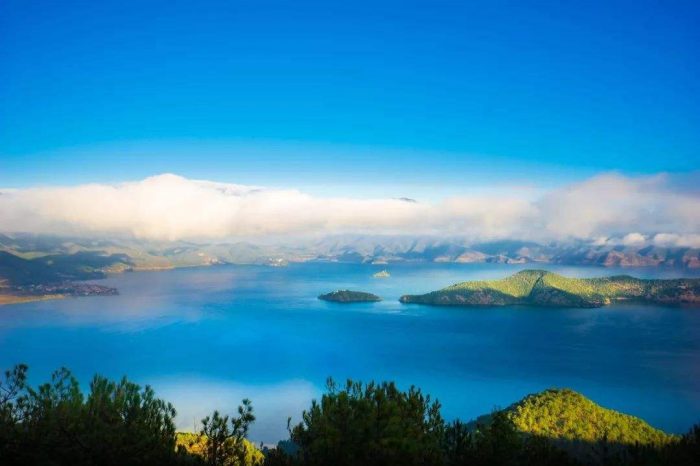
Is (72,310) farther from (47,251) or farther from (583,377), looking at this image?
(583,377)

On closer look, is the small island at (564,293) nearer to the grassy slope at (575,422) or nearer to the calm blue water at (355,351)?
the calm blue water at (355,351)

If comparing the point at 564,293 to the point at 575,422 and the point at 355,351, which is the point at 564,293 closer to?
the point at 355,351

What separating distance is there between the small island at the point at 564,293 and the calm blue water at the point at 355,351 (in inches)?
317

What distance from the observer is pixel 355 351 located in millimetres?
97500

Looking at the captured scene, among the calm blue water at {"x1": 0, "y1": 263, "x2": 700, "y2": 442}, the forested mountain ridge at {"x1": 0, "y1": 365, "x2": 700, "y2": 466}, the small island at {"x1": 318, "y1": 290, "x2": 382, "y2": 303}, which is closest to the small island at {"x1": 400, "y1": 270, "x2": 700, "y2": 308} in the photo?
the calm blue water at {"x1": 0, "y1": 263, "x2": 700, "y2": 442}

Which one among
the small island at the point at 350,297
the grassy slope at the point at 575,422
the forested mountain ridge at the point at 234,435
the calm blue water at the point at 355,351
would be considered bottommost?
the calm blue water at the point at 355,351

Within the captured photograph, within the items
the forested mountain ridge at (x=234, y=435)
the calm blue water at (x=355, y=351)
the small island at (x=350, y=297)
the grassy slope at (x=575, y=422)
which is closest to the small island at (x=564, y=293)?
the calm blue water at (x=355, y=351)

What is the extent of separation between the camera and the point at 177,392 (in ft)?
236

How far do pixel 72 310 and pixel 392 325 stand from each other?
80.3 m

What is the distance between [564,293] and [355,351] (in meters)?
78.2

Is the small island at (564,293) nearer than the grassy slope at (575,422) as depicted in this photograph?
No

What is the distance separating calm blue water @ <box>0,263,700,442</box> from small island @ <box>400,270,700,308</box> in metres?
8.06

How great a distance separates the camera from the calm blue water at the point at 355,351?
7100 cm

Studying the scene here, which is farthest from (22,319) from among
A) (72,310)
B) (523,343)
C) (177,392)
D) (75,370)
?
(523,343)
